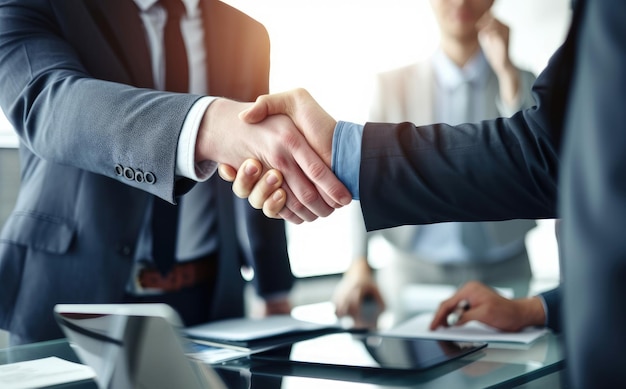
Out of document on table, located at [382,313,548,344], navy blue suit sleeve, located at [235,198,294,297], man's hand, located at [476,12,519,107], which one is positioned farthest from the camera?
man's hand, located at [476,12,519,107]

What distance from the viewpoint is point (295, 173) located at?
1.28 metres

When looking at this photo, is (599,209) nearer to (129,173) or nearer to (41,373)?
(41,373)

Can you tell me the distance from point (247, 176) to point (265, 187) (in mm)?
48

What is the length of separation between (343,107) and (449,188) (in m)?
2.07

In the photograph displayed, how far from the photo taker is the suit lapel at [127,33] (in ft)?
4.94

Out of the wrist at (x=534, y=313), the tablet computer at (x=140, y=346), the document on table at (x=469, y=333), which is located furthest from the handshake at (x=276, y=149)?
the tablet computer at (x=140, y=346)

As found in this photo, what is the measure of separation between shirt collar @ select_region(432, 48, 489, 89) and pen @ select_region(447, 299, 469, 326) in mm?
1731

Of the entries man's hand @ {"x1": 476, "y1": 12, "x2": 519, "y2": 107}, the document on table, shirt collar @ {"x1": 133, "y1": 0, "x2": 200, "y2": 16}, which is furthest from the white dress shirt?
man's hand @ {"x1": 476, "y1": 12, "x2": 519, "y2": 107}

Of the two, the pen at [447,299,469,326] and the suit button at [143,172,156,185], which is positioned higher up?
the suit button at [143,172,156,185]

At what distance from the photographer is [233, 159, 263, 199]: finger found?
126 centimetres

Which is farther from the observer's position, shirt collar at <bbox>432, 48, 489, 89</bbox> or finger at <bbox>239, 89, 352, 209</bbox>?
shirt collar at <bbox>432, 48, 489, 89</bbox>

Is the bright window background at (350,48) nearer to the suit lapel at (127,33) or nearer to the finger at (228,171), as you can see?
the suit lapel at (127,33)

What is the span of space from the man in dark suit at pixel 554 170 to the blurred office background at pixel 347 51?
126 centimetres

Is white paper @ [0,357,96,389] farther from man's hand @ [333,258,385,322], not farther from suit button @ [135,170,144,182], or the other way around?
man's hand @ [333,258,385,322]
